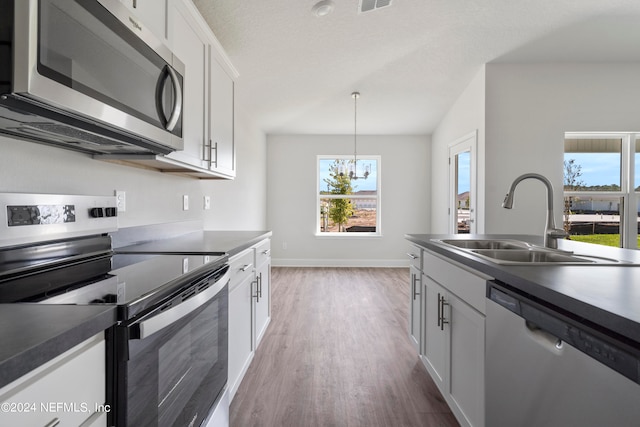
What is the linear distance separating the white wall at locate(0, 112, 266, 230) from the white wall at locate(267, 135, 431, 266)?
5.70ft

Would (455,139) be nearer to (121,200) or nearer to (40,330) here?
(121,200)

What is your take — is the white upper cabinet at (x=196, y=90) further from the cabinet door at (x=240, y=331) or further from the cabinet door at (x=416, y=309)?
the cabinet door at (x=416, y=309)

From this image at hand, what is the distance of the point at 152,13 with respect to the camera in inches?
53.4

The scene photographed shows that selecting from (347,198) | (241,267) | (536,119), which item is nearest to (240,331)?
(241,267)

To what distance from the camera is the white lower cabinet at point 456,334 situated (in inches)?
50.4

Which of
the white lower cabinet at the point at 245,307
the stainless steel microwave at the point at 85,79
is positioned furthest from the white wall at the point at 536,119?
the stainless steel microwave at the point at 85,79

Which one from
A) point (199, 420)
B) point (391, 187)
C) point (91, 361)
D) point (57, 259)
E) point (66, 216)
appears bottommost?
point (199, 420)

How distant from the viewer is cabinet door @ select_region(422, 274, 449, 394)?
1687 millimetres

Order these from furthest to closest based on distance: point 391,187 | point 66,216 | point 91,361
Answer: point 391,187
point 66,216
point 91,361

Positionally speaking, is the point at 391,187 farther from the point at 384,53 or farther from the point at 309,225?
the point at 384,53

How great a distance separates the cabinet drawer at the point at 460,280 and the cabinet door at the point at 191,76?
1.48m

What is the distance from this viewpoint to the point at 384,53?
10.6 ft

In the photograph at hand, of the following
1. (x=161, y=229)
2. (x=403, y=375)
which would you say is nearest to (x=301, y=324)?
(x=403, y=375)

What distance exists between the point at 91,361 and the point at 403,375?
196 cm
